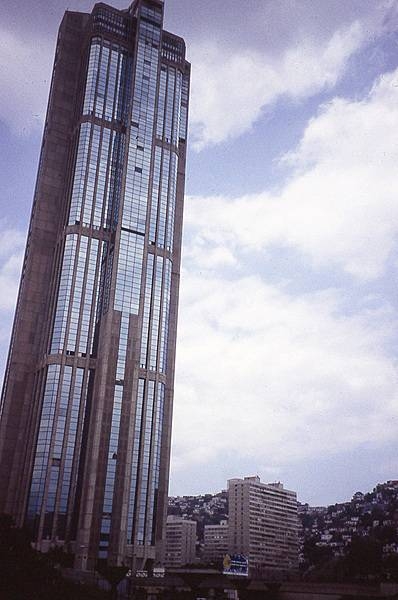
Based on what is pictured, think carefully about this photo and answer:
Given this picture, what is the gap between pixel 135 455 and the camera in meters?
153

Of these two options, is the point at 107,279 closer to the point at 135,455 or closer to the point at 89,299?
the point at 89,299

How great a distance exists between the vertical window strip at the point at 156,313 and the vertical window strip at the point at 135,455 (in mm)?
7435

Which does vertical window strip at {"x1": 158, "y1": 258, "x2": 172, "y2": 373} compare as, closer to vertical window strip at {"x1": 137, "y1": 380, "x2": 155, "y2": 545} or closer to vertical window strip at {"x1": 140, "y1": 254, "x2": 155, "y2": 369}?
vertical window strip at {"x1": 140, "y1": 254, "x2": 155, "y2": 369}

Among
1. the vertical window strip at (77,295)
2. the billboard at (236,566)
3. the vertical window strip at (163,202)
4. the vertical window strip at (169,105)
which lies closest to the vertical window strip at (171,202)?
the vertical window strip at (163,202)

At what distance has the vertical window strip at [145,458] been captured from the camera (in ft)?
487

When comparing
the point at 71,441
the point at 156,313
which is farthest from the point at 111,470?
the point at 156,313

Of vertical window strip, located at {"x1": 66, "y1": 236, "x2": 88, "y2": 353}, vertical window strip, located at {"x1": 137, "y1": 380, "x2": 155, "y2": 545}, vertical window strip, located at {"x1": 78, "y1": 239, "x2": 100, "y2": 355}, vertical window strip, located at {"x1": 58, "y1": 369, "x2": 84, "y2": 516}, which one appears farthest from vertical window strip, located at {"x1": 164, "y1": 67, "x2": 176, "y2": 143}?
vertical window strip, located at {"x1": 58, "y1": 369, "x2": 84, "y2": 516}

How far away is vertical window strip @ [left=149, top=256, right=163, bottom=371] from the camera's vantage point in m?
165

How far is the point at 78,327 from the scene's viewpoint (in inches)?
6324

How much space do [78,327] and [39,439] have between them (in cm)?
3093

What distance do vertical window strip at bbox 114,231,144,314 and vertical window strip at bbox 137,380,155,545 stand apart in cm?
2232

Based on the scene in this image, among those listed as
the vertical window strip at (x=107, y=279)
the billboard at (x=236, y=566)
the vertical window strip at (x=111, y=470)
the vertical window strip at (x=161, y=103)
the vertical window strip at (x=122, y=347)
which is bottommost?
the billboard at (x=236, y=566)

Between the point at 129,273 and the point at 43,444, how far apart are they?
5075 cm

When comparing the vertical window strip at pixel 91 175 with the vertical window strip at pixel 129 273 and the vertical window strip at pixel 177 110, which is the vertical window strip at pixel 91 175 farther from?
the vertical window strip at pixel 177 110
